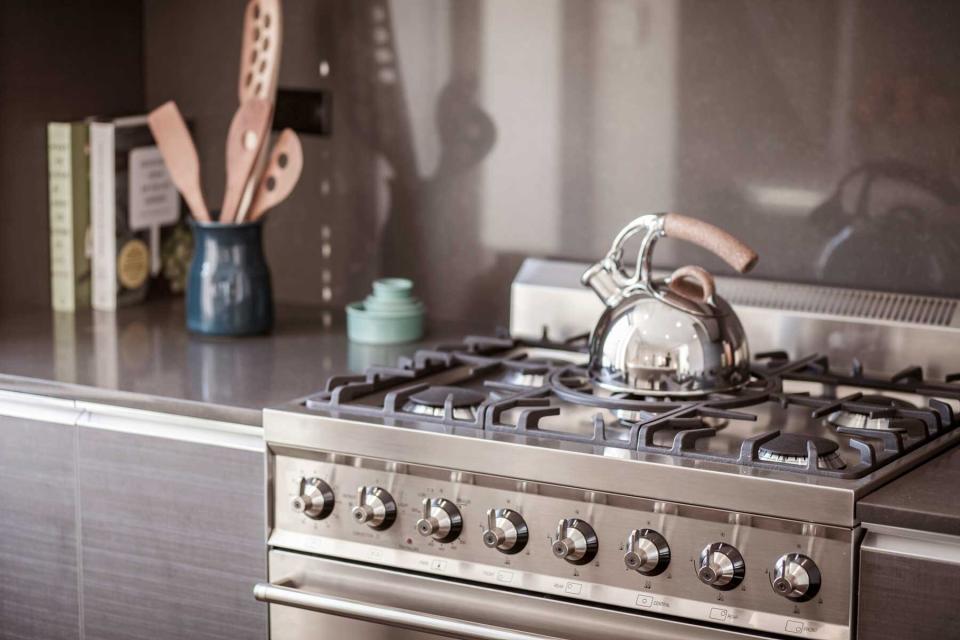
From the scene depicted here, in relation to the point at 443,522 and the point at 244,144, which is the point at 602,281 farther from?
the point at 244,144

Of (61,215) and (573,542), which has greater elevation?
(61,215)

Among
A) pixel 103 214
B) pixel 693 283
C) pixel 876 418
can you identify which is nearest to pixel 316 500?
pixel 693 283

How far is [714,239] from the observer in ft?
5.94

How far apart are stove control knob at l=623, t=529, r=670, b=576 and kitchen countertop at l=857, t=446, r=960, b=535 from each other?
22cm

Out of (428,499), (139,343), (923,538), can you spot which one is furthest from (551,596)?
(139,343)

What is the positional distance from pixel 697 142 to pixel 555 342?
37 centimetres

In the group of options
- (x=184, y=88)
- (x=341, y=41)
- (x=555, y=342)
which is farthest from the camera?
(x=184, y=88)

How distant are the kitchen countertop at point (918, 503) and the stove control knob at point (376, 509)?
1.82 ft

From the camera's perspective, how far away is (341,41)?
7.99 feet

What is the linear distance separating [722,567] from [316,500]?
51 cm

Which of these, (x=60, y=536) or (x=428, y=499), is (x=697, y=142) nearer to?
(x=428, y=499)

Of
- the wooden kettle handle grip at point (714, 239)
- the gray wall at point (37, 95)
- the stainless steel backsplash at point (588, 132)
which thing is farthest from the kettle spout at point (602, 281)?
the gray wall at point (37, 95)

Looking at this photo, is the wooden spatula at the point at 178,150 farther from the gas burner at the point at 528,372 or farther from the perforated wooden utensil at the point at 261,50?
the gas burner at the point at 528,372

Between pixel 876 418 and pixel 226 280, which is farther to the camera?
pixel 226 280
